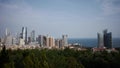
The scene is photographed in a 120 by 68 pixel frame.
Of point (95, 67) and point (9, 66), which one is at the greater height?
point (9, 66)

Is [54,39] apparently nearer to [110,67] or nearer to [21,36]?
[21,36]

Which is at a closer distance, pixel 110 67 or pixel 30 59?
pixel 30 59

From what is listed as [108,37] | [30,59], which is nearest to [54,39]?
[108,37]

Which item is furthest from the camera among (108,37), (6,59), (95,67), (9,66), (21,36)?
(21,36)

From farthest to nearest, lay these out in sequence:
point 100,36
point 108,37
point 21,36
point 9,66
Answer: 1. point 21,36
2. point 100,36
3. point 108,37
4. point 9,66

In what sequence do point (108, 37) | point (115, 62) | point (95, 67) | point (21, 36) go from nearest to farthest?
point (115, 62) → point (95, 67) → point (108, 37) → point (21, 36)

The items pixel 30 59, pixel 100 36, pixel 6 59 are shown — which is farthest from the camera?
pixel 100 36

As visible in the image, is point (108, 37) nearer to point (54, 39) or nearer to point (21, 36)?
point (54, 39)

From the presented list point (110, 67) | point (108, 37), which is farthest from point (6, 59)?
point (108, 37)

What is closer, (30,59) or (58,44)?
(30,59)
